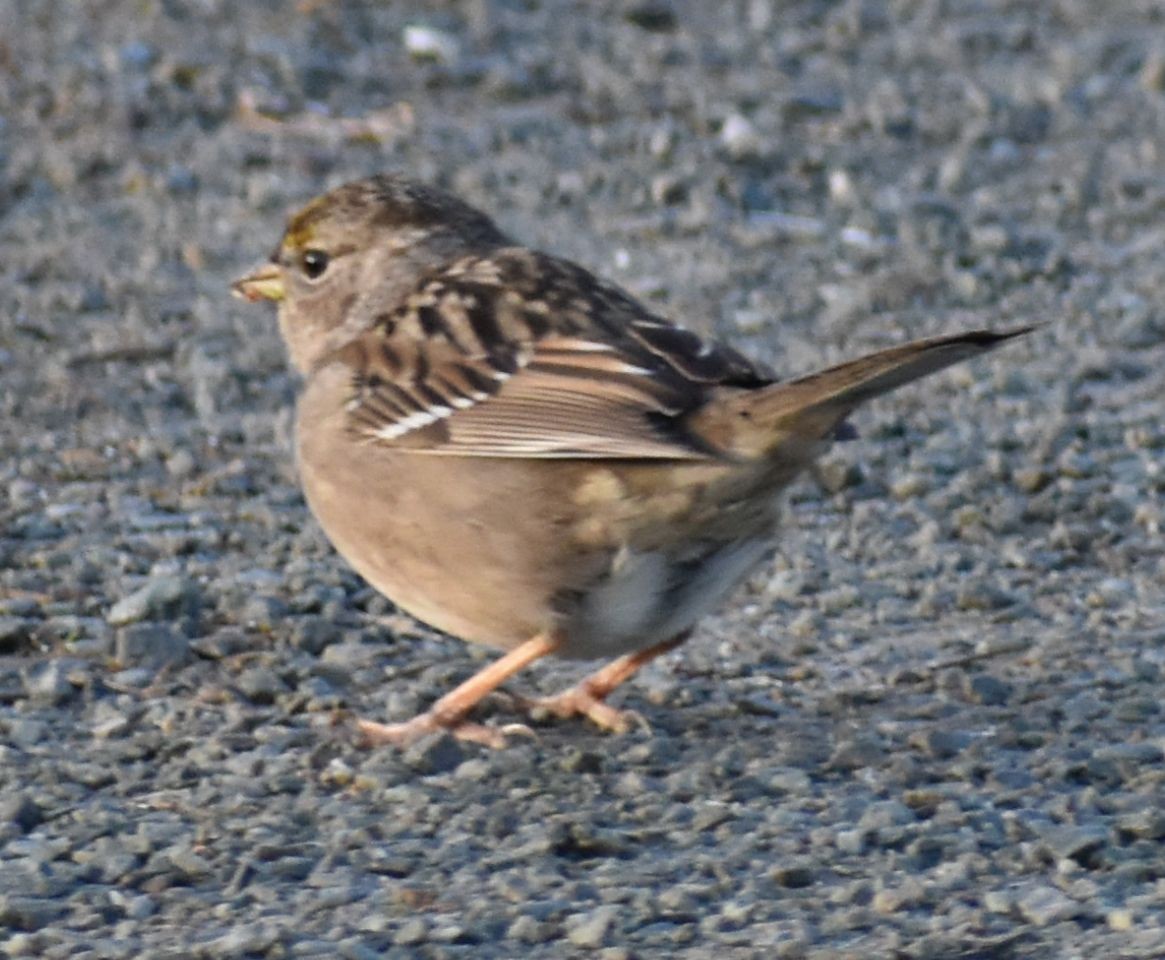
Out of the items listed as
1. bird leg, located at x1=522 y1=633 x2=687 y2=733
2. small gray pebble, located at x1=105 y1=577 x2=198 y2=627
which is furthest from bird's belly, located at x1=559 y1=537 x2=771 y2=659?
small gray pebble, located at x1=105 y1=577 x2=198 y2=627

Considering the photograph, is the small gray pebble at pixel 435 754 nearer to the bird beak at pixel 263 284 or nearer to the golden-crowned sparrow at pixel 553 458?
the golden-crowned sparrow at pixel 553 458

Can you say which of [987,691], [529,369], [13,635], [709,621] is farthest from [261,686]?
[987,691]

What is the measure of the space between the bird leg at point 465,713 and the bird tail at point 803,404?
0.60m

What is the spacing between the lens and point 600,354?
5113 millimetres

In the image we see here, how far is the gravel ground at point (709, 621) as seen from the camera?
14.7 ft

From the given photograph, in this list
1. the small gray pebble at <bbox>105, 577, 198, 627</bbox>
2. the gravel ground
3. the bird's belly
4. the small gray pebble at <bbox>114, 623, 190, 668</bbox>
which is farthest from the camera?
the small gray pebble at <bbox>105, 577, 198, 627</bbox>

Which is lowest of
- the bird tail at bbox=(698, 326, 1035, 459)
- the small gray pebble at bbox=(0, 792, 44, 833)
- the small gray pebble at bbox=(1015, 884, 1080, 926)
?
the small gray pebble at bbox=(1015, 884, 1080, 926)

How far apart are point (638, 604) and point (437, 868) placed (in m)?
0.73

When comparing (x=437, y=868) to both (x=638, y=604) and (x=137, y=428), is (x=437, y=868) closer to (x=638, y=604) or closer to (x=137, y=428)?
(x=638, y=604)

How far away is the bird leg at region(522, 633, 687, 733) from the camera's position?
5.27 meters

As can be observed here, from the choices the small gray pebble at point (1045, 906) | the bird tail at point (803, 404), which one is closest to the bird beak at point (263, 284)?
the bird tail at point (803, 404)

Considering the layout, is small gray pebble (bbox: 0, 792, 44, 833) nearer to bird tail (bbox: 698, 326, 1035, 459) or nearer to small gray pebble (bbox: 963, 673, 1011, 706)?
bird tail (bbox: 698, 326, 1035, 459)

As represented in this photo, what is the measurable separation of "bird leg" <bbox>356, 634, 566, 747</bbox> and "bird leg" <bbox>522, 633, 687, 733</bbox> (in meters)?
0.15

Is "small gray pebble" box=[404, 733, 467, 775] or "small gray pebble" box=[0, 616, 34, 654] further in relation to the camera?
"small gray pebble" box=[0, 616, 34, 654]
